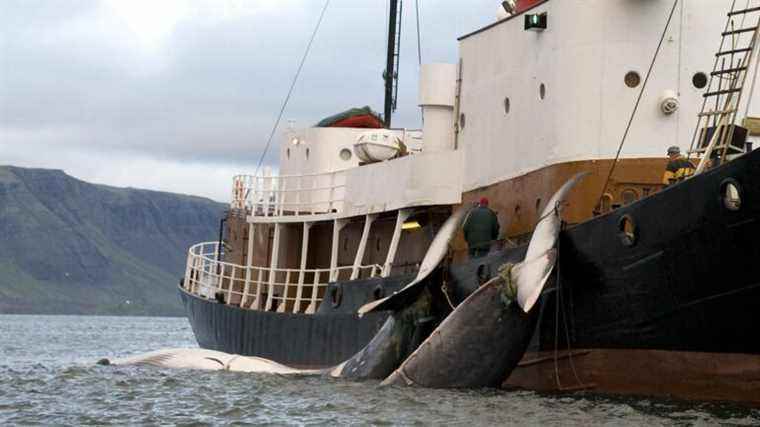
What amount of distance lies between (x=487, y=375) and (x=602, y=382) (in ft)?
5.74

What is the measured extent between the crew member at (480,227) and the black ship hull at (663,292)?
101 centimetres

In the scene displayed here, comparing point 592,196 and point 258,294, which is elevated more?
point 592,196

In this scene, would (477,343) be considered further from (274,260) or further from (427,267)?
(274,260)

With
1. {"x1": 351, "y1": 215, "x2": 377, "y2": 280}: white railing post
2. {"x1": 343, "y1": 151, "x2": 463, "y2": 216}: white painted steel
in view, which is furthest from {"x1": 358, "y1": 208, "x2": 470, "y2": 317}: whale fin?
{"x1": 351, "y1": 215, "x2": 377, "y2": 280}: white railing post

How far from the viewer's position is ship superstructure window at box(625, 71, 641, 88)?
68.9 ft

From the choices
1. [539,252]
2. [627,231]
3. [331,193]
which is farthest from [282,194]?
[627,231]

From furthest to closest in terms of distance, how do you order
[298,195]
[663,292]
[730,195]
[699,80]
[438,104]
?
[298,195], [438,104], [699,80], [663,292], [730,195]

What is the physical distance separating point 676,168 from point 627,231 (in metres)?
1.31

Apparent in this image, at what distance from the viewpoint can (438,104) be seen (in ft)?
84.5

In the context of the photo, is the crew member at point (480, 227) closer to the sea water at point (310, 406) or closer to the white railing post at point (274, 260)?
the sea water at point (310, 406)

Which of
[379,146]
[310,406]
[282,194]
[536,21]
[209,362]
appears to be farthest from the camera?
[282,194]

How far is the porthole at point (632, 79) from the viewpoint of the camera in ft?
68.9

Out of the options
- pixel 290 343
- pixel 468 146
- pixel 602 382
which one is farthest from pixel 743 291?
pixel 290 343

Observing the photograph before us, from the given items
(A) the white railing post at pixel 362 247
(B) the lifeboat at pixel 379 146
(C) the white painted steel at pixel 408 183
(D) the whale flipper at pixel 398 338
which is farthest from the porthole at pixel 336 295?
(D) the whale flipper at pixel 398 338
